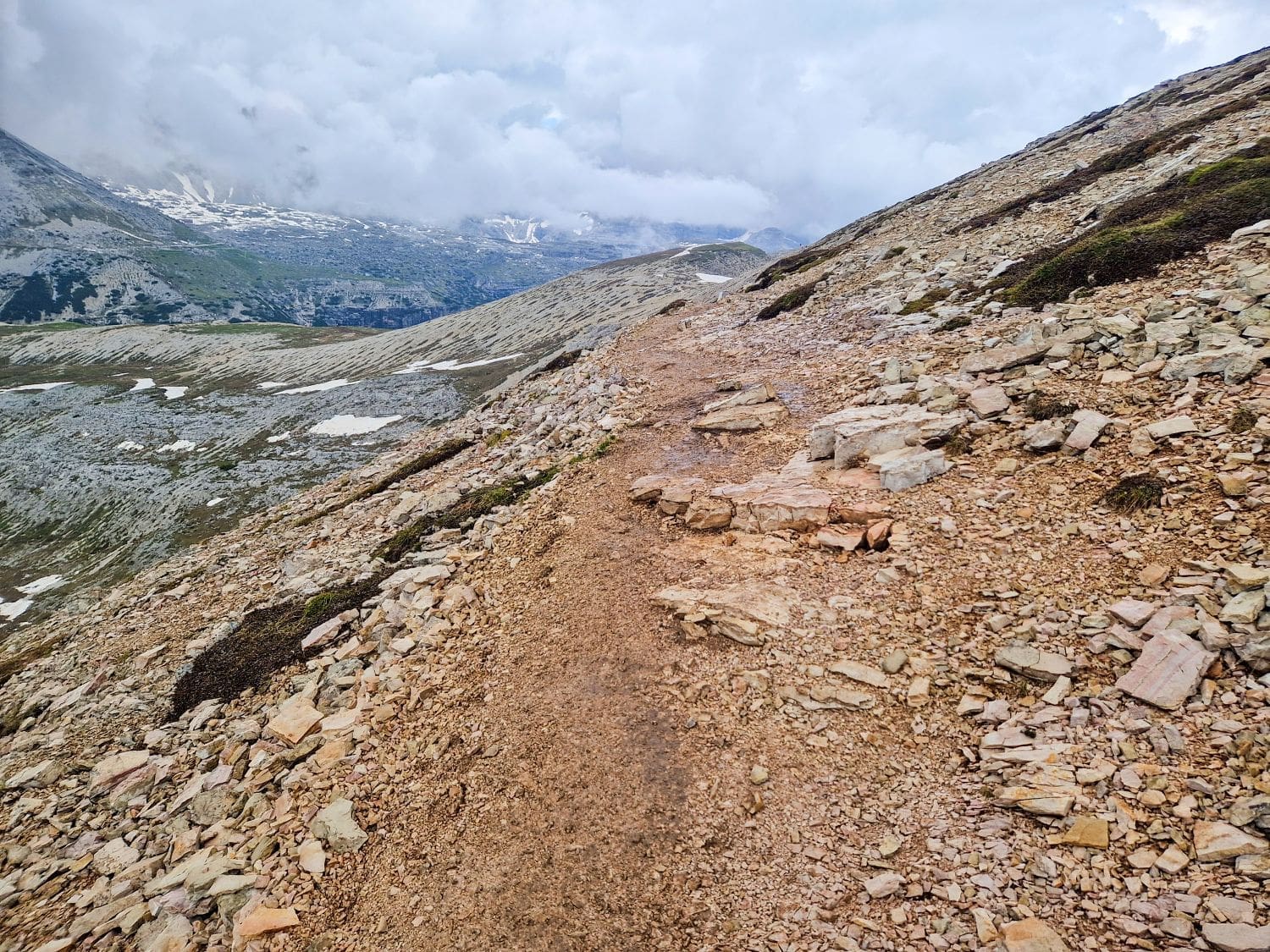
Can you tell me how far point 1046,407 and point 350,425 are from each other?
5901cm

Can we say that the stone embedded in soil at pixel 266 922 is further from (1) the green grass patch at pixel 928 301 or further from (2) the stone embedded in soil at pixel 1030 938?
(1) the green grass patch at pixel 928 301

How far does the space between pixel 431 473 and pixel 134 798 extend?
15.8 meters

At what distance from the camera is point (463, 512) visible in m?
16.2

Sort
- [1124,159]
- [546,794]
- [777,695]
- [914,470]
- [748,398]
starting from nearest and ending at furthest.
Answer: [546,794], [777,695], [914,470], [748,398], [1124,159]

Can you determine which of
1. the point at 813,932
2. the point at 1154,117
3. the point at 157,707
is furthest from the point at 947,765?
the point at 1154,117

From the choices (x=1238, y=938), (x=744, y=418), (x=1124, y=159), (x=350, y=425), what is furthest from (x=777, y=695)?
(x=350, y=425)

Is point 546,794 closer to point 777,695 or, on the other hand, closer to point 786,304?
point 777,695

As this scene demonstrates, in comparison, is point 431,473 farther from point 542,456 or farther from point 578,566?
point 578,566

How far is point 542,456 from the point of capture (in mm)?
18906

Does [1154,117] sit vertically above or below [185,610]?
above

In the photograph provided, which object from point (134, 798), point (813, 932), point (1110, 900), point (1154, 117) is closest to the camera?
point (1110, 900)

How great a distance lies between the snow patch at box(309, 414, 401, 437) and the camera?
55.1m

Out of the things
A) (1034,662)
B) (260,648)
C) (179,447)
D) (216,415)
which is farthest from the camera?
(216,415)

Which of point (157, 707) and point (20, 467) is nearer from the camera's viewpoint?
point (157, 707)
